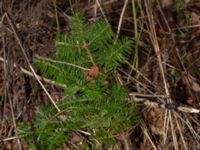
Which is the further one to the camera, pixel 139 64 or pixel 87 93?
pixel 139 64

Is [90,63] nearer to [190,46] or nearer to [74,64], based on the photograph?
[74,64]

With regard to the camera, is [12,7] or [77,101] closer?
[77,101]

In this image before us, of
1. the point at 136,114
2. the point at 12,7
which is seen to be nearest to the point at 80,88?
the point at 136,114

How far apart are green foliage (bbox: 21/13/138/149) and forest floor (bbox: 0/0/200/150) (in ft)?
0.32

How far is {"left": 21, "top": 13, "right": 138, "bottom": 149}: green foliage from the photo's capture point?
6.06 feet

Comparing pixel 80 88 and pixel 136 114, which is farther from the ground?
pixel 80 88

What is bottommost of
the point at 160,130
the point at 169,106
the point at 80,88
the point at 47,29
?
the point at 160,130

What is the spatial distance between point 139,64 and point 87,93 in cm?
41

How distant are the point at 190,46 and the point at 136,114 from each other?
0.54 metres

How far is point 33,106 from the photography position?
6.79 ft

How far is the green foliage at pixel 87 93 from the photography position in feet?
6.06

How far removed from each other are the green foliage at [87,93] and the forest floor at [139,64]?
0.10 m

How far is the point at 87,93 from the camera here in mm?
1854

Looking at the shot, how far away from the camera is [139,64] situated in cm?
217
